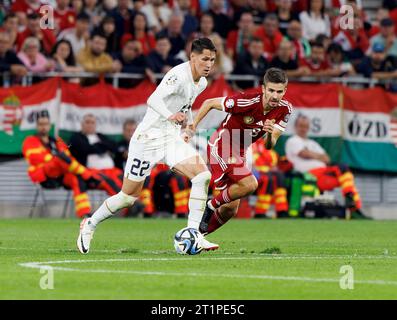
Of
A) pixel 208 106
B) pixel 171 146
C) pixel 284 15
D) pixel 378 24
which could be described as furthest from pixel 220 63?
pixel 171 146

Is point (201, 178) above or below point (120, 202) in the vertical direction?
above

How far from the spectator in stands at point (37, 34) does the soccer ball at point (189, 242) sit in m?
10.4

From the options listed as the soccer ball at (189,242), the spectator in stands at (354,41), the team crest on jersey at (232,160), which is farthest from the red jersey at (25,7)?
the soccer ball at (189,242)

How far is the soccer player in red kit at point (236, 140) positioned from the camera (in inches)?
568

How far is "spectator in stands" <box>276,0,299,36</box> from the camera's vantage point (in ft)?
83.2

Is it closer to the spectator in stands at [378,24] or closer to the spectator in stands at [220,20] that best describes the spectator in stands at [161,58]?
the spectator in stands at [220,20]

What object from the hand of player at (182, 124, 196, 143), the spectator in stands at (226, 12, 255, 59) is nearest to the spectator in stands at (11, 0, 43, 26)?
the spectator in stands at (226, 12, 255, 59)

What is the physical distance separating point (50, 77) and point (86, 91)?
70cm

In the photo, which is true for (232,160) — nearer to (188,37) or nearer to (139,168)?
(139,168)

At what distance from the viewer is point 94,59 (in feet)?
75.0

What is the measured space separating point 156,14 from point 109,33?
170cm

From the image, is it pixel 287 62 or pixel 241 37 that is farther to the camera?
pixel 241 37
